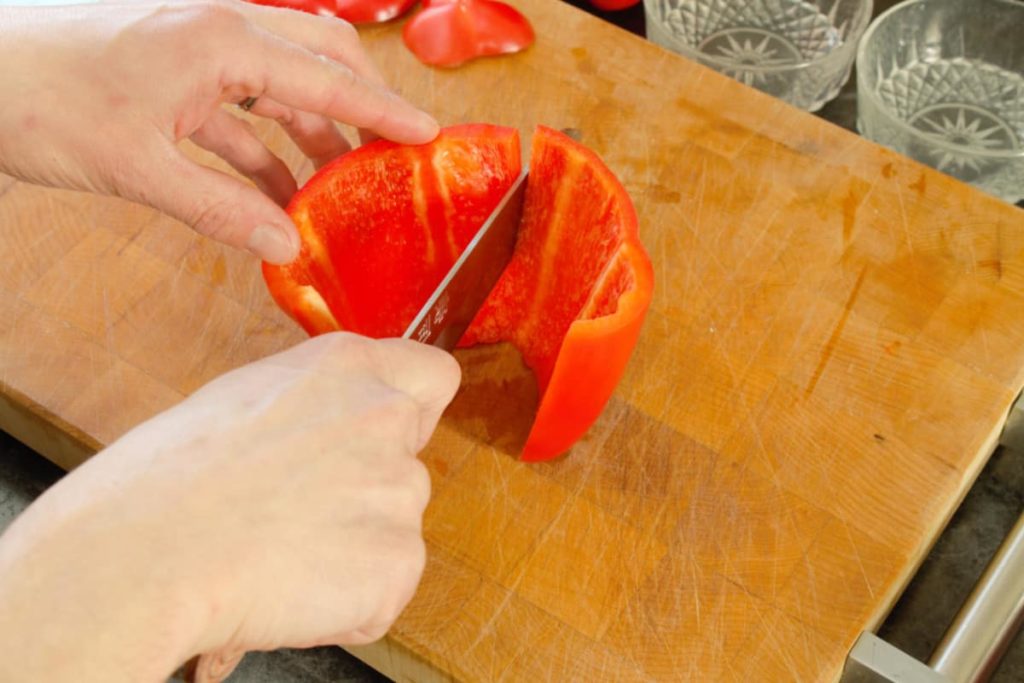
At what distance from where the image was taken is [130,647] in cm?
113

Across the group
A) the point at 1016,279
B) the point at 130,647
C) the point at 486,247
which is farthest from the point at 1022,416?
the point at 130,647

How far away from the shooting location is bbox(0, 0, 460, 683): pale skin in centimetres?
114

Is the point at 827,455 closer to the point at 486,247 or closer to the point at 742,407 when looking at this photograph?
the point at 742,407

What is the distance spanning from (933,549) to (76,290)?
1.45m

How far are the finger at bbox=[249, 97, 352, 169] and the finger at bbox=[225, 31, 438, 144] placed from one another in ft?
0.60

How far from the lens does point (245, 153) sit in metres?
1.80

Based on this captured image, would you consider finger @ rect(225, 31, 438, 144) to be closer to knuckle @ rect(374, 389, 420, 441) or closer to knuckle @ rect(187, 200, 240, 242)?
knuckle @ rect(187, 200, 240, 242)

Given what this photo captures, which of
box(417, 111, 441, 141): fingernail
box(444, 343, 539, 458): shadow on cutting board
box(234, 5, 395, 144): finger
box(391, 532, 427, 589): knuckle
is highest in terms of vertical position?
box(234, 5, 395, 144): finger

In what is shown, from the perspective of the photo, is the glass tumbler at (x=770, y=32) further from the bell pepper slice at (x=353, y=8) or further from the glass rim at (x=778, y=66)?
the bell pepper slice at (x=353, y=8)

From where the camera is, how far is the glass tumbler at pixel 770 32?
86.6 inches

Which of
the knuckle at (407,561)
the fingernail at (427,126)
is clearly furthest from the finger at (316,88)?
the knuckle at (407,561)

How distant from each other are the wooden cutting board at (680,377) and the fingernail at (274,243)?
0.13m

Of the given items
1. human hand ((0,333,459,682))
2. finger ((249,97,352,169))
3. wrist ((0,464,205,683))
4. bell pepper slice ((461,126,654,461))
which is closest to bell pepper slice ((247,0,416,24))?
finger ((249,97,352,169))

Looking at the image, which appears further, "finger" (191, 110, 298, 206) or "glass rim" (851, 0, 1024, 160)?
"glass rim" (851, 0, 1024, 160)
